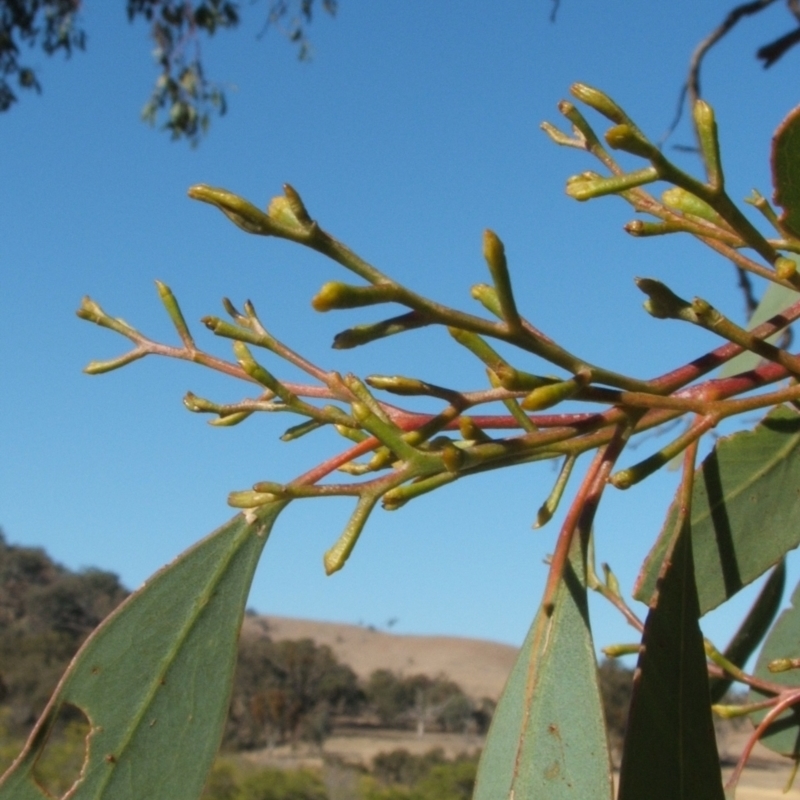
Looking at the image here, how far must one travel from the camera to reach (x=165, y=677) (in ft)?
3.50

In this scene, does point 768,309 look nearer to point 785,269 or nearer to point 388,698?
point 785,269

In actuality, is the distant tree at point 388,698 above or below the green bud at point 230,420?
below

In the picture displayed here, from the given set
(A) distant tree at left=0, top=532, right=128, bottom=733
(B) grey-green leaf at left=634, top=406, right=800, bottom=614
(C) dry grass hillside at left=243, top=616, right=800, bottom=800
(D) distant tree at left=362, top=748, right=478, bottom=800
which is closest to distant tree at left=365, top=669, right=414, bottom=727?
(C) dry grass hillside at left=243, top=616, right=800, bottom=800

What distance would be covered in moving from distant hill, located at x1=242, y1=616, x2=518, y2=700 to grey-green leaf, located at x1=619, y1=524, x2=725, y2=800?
36.5 m

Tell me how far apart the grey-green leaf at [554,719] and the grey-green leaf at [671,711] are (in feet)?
0.12

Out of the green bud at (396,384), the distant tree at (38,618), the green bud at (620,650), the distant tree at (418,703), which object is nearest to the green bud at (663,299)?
the green bud at (396,384)

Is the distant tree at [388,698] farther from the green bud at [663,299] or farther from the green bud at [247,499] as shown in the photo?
the green bud at [663,299]

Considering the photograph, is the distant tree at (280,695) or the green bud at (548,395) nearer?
the green bud at (548,395)

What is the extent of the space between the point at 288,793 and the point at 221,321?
11559 mm

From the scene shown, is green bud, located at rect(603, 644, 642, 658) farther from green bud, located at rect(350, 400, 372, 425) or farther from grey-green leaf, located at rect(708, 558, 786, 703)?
green bud, located at rect(350, 400, 372, 425)

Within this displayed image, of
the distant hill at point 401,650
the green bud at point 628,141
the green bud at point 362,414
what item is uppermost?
the distant hill at point 401,650

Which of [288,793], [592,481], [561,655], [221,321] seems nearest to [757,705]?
[561,655]

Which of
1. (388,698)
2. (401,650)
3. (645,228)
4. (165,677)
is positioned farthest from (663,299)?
(401,650)

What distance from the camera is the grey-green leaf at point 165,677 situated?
3.43 ft
